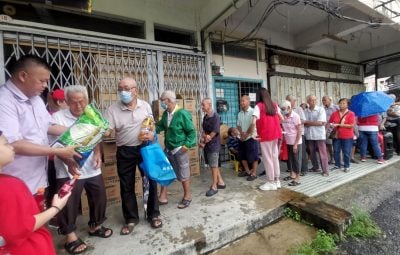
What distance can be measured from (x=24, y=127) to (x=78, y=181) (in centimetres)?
73

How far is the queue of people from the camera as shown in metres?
1.17

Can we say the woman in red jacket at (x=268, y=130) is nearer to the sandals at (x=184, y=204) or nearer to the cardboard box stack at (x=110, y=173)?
the sandals at (x=184, y=204)

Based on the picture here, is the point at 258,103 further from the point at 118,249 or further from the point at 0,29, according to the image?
the point at 0,29

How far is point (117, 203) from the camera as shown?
3.34 meters

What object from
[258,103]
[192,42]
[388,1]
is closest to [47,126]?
[258,103]

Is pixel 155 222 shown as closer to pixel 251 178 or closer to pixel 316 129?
pixel 251 178

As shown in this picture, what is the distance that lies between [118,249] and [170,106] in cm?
162

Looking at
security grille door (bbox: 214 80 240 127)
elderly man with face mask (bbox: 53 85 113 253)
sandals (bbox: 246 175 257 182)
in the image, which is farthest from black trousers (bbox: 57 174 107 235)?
security grille door (bbox: 214 80 240 127)

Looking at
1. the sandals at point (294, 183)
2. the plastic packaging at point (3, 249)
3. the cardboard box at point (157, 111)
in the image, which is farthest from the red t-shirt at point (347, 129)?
the plastic packaging at point (3, 249)

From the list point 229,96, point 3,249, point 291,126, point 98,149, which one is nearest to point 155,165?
point 98,149

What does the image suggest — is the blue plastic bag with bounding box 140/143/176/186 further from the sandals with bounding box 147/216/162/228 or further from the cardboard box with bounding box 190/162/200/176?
the cardboard box with bounding box 190/162/200/176

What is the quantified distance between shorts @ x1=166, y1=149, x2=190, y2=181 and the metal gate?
5.79 ft

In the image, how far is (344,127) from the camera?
4574 millimetres

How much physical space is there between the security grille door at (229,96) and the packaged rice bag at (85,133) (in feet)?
13.5
